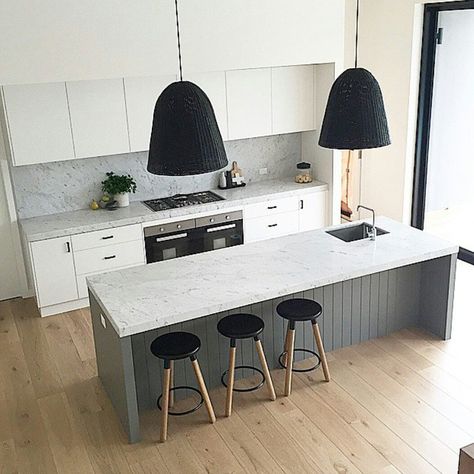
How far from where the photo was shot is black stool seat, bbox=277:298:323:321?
423cm

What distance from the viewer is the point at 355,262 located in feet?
14.5

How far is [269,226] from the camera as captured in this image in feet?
21.5

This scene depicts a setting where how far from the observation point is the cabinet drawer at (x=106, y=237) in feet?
18.5

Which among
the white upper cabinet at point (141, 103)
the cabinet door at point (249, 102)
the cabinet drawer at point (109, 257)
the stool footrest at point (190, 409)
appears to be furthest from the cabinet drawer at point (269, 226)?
the stool footrest at point (190, 409)

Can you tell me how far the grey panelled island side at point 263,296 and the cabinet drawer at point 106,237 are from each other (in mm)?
1352

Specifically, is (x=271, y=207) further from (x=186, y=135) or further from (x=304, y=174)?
(x=186, y=135)

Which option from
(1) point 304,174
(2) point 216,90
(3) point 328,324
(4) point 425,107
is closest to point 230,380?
(3) point 328,324

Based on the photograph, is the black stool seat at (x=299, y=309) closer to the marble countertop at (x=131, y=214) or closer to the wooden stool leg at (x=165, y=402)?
the wooden stool leg at (x=165, y=402)

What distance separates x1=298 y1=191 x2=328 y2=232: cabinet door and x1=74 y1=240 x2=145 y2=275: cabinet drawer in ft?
6.14

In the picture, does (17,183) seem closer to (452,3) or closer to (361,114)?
(361,114)

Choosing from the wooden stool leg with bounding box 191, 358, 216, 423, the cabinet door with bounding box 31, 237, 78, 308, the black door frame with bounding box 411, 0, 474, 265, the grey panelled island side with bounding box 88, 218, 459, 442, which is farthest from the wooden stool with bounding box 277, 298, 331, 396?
the black door frame with bounding box 411, 0, 474, 265

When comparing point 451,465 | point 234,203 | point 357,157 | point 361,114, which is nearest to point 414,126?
point 357,157

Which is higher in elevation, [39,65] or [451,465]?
[39,65]

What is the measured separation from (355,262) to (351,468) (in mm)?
1454
